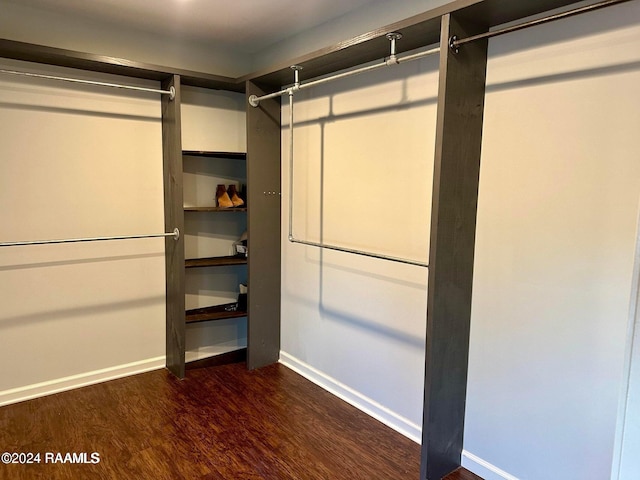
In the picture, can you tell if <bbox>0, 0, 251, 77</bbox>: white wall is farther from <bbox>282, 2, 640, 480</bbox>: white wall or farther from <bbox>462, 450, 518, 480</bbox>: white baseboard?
<bbox>462, 450, 518, 480</bbox>: white baseboard

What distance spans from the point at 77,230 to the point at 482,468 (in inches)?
110

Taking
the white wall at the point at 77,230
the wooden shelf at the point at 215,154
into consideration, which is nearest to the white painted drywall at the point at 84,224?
the white wall at the point at 77,230

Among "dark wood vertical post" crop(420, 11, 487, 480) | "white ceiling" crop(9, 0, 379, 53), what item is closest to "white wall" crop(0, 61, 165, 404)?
"white ceiling" crop(9, 0, 379, 53)

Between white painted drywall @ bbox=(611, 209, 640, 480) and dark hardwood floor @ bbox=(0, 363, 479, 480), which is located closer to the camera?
white painted drywall @ bbox=(611, 209, 640, 480)

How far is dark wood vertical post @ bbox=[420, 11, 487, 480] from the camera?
193 cm

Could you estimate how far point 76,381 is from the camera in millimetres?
3064

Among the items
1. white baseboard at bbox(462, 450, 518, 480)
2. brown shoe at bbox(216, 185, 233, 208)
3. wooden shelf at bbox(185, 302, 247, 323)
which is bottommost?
white baseboard at bbox(462, 450, 518, 480)

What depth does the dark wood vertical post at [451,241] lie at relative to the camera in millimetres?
1930

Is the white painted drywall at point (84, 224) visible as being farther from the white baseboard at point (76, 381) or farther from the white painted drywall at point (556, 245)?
the white painted drywall at point (556, 245)

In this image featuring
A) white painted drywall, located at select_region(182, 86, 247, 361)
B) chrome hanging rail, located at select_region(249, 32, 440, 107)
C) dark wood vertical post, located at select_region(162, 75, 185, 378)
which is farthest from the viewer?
white painted drywall, located at select_region(182, 86, 247, 361)

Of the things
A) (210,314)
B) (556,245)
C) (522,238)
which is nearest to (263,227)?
(210,314)

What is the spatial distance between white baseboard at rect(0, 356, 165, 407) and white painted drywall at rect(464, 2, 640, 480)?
2340 mm

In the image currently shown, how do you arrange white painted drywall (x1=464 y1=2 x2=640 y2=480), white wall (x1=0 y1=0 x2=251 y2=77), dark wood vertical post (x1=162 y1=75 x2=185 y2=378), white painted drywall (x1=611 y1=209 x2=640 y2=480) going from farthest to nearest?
dark wood vertical post (x1=162 y1=75 x2=185 y2=378), white wall (x1=0 y1=0 x2=251 y2=77), white painted drywall (x1=464 y1=2 x2=640 y2=480), white painted drywall (x1=611 y1=209 x2=640 y2=480)

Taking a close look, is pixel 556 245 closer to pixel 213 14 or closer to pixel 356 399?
pixel 356 399
